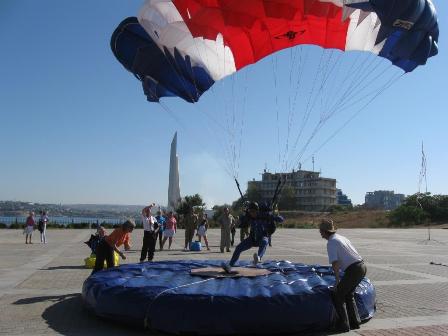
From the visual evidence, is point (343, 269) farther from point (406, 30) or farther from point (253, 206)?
point (406, 30)

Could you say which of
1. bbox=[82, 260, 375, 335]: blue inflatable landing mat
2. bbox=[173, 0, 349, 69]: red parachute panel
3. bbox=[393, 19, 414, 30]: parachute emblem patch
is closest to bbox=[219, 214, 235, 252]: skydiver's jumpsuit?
bbox=[173, 0, 349, 69]: red parachute panel

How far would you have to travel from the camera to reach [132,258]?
13.6m

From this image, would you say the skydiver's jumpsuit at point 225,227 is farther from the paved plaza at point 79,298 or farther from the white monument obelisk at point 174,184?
the white monument obelisk at point 174,184

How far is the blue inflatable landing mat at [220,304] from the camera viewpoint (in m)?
5.26

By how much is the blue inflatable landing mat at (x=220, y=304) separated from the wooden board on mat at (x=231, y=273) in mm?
599

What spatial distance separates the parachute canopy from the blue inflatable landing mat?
463 centimetres

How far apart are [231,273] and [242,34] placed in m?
4.73

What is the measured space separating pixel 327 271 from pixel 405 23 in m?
4.21

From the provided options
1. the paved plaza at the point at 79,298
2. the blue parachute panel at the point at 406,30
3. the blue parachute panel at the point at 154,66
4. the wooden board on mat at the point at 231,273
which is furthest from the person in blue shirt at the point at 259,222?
the blue parachute panel at the point at 406,30

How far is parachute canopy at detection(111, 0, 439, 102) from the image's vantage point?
843cm

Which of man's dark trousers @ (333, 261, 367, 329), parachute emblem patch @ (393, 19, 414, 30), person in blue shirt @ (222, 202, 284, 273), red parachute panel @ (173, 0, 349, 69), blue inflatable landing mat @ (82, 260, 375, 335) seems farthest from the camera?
red parachute panel @ (173, 0, 349, 69)

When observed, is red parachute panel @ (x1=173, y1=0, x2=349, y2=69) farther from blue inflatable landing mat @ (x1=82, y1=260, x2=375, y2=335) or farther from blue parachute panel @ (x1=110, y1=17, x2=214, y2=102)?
blue inflatable landing mat @ (x1=82, y1=260, x2=375, y2=335)

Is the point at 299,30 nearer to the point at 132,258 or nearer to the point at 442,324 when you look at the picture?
the point at 442,324

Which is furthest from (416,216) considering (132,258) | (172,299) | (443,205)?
(172,299)
